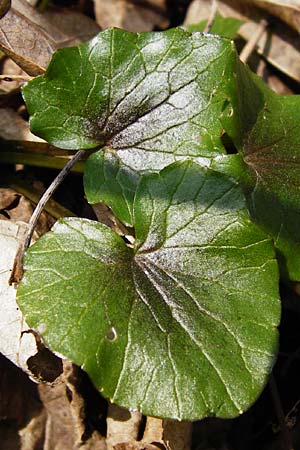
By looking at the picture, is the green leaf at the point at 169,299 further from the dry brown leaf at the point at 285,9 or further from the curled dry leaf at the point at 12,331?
the dry brown leaf at the point at 285,9

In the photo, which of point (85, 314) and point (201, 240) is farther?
point (201, 240)

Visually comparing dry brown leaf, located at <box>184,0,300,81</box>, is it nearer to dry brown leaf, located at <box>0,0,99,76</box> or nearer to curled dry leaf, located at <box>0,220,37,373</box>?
dry brown leaf, located at <box>0,0,99,76</box>

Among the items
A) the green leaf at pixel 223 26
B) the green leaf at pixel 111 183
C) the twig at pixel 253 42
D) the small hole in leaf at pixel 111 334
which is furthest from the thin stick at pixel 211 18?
the small hole in leaf at pixel 111 334

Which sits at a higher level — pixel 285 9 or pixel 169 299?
pixel 285 9

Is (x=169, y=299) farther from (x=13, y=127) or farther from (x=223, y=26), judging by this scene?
(x=223, y=26)

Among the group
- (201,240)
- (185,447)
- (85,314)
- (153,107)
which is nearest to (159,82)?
(153,107)

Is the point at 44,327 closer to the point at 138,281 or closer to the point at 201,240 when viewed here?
the point at 138,281

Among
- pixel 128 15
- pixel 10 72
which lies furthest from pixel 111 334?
pixel 128 15
